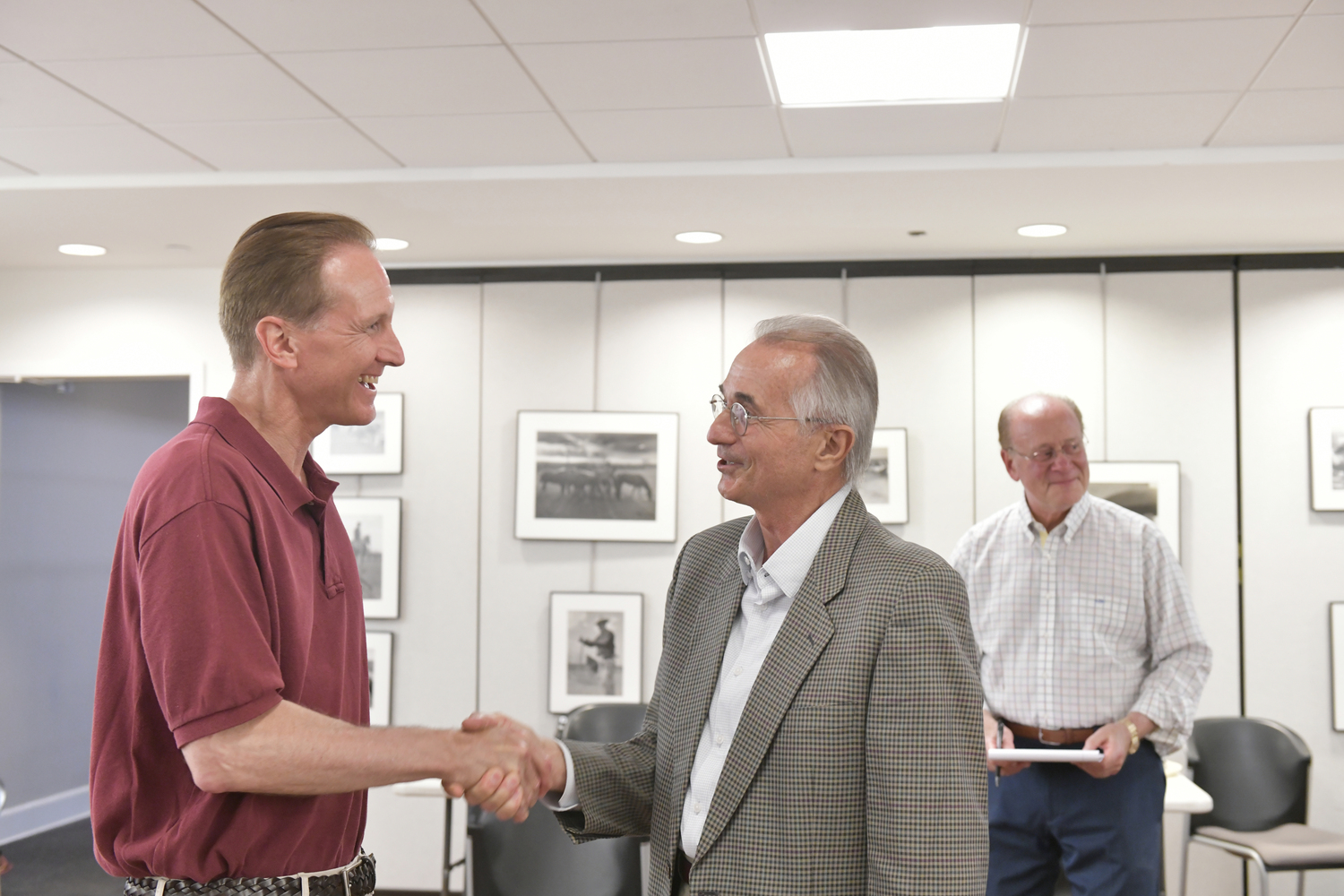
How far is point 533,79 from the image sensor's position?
3.28 meters

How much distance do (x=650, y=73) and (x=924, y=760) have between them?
7.52ft

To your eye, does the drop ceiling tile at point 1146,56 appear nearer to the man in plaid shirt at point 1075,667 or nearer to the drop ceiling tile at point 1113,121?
the drop ceiling tile at point 1113,121

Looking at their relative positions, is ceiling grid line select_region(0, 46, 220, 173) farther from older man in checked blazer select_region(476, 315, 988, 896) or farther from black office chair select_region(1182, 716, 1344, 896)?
black office chair select_region(1182, 716, 1344, 896)

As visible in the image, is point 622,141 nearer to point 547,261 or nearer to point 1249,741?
point 547,261

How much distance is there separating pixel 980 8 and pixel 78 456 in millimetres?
6160

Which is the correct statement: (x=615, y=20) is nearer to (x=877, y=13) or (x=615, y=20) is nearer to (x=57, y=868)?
(x=877, y=13)

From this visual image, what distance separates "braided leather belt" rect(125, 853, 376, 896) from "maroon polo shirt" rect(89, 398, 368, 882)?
0.04 ft

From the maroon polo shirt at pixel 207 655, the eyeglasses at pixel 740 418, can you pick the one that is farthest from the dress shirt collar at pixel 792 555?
the maroon polo shirt at pixel 207 655

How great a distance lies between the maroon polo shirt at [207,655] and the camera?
1.38 metres

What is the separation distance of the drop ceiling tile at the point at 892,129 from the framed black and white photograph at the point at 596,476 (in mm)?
1822

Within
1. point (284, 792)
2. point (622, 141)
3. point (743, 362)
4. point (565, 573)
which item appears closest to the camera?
point (284, 792)

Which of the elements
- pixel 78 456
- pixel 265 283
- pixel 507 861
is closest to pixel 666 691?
pixel 265 283

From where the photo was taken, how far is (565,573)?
539 cm

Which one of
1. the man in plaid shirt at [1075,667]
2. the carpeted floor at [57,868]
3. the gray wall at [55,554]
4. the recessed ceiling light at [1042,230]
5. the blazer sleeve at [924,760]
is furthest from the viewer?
the gray wall at [55,554]
